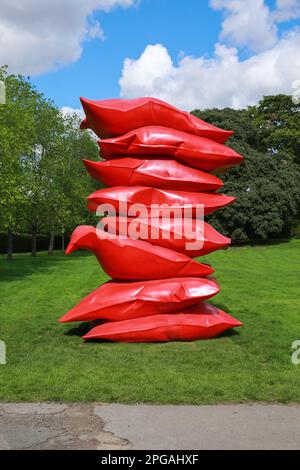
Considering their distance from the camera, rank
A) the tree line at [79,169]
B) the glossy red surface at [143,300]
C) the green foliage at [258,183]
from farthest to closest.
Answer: the green foliage at [258,183]
the tree line at [79,169]
the glossy red surface at [143,300]

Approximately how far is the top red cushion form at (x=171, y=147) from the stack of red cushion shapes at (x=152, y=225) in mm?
18

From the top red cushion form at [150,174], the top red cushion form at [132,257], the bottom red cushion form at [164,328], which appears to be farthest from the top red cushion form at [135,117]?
the bottom red cushion form at [164,328]

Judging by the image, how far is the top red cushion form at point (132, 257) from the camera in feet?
29.6

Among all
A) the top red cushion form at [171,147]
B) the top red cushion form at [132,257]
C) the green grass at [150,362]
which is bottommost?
the green grass at [150,362]

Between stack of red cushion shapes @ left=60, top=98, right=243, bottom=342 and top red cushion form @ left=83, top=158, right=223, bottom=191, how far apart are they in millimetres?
18

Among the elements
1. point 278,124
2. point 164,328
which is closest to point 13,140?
point 164,328

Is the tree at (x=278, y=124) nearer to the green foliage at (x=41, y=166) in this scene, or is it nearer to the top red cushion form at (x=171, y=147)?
the green foliage at (x=41, y=166)

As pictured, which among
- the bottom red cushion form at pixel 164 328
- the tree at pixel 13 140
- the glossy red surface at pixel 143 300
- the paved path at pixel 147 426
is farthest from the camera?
the tree at pixel 13 140

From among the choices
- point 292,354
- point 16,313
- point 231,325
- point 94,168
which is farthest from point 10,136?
point 292,354

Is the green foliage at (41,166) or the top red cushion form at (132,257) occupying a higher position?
the green foliage at (41,166)

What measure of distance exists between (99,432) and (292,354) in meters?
4.27

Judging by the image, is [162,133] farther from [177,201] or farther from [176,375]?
[176,375]

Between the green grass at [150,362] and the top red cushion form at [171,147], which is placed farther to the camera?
the top red cushion form at [171,147]

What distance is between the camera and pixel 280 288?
16.6 m
